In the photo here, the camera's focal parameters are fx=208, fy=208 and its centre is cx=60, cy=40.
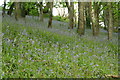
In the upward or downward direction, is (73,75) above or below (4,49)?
below

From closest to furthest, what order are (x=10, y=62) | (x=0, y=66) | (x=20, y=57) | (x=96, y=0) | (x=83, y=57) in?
(x=0, y=66)
(x=10, y=62)
(x=20, y=57)
(x=83, y=57)
(x=96, y=0)

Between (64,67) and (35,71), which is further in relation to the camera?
(64,67)

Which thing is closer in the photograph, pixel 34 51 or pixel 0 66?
pixel 0 66

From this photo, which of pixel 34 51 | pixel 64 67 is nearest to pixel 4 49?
pixel 34 51

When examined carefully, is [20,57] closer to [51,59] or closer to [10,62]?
[10,62]

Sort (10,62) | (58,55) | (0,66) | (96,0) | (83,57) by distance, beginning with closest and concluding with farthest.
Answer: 1. (0,66)
2. (10,62)
3. (58,55)
4. (83,57)
5. (96,0)

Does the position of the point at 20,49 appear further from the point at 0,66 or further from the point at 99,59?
the point at 99,59

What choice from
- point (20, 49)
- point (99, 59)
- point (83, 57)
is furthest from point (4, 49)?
point (99, 59)

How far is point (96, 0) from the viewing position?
1998 centimetres

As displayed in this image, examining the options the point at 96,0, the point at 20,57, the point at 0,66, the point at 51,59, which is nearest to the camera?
the point at 0,66

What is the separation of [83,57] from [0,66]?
372cm

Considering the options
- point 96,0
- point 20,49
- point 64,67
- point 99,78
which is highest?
point 96,0

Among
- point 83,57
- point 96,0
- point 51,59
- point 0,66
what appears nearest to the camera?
point 0,66

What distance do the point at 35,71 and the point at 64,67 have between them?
124cm
